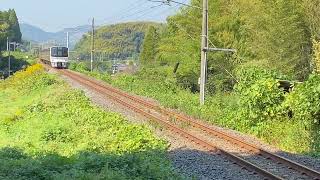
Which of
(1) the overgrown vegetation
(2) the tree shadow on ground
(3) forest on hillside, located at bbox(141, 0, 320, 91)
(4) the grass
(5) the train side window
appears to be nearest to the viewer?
(2) the tree shadow on ground

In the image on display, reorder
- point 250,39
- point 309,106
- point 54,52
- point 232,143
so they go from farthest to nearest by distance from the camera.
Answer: point 54,52, point 250,39, point 309,106, point 232,143

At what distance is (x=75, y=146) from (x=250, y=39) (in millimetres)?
25074

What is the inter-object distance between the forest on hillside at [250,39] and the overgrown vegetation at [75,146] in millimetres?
9373

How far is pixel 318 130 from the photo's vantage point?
16531 mm

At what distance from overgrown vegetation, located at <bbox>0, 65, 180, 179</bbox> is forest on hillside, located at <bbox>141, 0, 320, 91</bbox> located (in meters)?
9.37

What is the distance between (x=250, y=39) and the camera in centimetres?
3847

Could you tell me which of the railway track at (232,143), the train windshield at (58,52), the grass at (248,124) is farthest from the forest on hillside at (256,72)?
the train windshield at (58,52)

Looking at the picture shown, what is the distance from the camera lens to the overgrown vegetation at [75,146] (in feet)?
36.4

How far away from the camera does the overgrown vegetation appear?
11.1 m

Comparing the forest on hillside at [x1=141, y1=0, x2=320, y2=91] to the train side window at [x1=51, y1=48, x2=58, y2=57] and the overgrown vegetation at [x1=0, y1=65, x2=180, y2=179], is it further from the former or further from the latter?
the train side window at [x1=51, y1=48, x2=58, y2=57]

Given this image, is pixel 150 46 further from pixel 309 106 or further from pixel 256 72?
pixel 309 106

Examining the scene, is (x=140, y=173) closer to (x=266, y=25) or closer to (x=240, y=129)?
(x=240, y=129)

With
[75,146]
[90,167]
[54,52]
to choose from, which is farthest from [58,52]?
[90,167]

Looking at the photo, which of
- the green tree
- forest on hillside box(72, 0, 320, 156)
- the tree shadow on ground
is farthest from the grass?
the green tree
